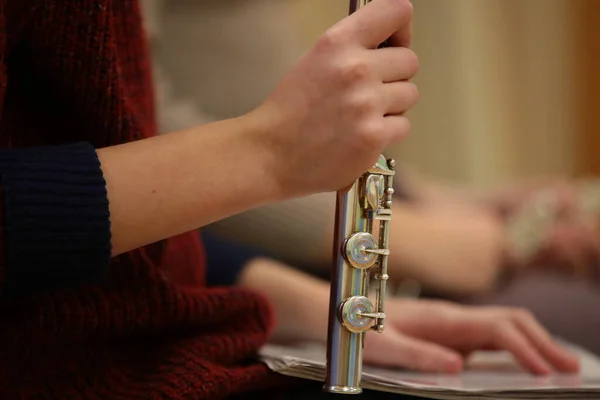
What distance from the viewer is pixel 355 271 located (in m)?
0.50

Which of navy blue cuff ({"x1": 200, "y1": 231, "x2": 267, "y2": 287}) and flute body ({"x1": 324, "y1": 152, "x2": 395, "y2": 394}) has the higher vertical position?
navy blue cuff ({"x1": 200, "y1": 231, "x2": 267, "y2": 287})

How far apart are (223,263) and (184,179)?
0.37 metres

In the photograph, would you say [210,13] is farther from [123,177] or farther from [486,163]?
[486,163]

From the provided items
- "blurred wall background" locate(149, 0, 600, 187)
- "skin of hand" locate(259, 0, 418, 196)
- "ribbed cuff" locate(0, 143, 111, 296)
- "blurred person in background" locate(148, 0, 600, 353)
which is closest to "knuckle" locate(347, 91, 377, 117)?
"skin of hand" locate(259, 0, 418, 196)

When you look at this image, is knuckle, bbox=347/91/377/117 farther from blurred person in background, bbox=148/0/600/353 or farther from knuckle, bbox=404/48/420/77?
blurred person in background, bbox=148/0/600/353

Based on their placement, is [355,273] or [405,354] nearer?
[355,273]

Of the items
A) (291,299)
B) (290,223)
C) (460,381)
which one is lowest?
(460,381)

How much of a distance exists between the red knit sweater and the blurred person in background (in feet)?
1.58

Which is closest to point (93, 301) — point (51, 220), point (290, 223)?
point (51, 220)

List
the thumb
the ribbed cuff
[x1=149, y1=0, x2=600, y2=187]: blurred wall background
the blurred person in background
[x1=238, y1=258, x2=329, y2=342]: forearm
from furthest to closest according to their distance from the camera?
[x1=149, y1=0, x2=600, y2=187]: blurred wall background, the blurred person in background, [x1=238, y1=258, x2=329, y2=342]: forearm, the thumb, the ribbed cuff

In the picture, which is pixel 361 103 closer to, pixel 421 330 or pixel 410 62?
pixel 410 62

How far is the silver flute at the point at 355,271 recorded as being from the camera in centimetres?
49

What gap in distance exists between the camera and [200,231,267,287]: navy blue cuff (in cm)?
83

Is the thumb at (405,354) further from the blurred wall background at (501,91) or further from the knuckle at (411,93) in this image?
the blurred wall background at (501,91)
